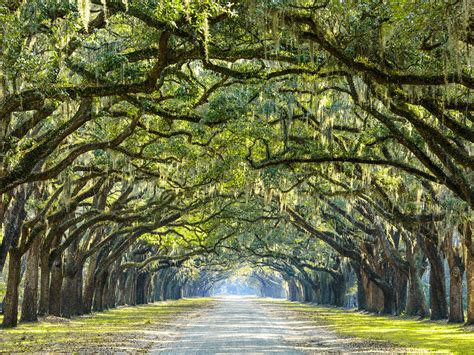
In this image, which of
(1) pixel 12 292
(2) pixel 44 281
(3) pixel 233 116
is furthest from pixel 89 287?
(3) pixel 233 116

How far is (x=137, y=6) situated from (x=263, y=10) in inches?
97.2

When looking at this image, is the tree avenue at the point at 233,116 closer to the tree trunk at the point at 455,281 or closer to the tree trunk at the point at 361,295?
the tree trunk at the point at 455,281

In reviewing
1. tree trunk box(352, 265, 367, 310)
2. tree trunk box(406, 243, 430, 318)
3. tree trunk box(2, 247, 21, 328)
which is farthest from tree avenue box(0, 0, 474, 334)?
tree trunk box(352, 265, 367, 310)

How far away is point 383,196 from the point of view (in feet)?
71.5

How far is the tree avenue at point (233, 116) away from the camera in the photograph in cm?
1176

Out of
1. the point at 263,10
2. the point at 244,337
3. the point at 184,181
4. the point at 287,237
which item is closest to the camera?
the point at 263,10

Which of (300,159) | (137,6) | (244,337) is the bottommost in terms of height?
(244,337)

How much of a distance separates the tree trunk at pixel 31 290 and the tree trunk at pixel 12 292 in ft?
7.31

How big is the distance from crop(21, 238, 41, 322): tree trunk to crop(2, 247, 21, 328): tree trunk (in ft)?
7.31

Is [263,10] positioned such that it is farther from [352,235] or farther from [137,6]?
[352,235]

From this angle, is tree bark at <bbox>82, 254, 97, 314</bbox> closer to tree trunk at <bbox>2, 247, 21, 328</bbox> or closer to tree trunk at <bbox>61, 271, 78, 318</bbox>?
tree trunk at <bbox>61, 271, 78, 318</bbox>

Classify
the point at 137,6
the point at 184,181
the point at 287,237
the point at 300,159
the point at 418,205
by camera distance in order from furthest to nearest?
the point at 287,237, the point at 184,181, the point at 418,205, the point at 300,159, the point at 137,6

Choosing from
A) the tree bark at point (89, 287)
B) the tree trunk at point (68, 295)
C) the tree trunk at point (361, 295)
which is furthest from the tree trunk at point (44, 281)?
the tree trunk at point (361, 295)

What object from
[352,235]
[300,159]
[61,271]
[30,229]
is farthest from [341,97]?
[352,235]
